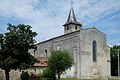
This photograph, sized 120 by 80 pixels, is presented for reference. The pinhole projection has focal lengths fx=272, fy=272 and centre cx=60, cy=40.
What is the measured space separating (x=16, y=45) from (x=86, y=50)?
31686mm

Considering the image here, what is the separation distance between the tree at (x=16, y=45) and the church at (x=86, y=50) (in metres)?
28.2

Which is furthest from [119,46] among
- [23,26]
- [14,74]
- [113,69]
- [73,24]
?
[23,26]

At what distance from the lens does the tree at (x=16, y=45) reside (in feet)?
130

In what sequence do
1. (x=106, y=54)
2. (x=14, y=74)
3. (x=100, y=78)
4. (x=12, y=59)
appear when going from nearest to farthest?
(x=12, y=59) → (x=14, y=74) → (x=100, y=78) → (x=106, y=54)

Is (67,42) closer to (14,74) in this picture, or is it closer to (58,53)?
(58,53)

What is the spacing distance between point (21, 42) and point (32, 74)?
1580cm

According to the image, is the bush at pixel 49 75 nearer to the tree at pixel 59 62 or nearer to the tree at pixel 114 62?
the tree at pixel 59 62

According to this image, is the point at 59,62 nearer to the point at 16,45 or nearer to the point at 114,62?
the point at 16,45

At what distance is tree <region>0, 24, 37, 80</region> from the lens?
39.6m

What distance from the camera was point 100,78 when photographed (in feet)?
222

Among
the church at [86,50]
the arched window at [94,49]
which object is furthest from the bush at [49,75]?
the arched window at [94,49]

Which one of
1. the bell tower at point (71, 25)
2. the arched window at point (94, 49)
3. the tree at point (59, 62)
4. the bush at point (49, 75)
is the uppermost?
the bell tower at point (71, 25)

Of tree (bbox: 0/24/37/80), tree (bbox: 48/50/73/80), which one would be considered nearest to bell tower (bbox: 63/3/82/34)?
tree (bbox: 48/50/73/80)

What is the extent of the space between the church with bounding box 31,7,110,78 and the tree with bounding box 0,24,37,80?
28.2 meters
